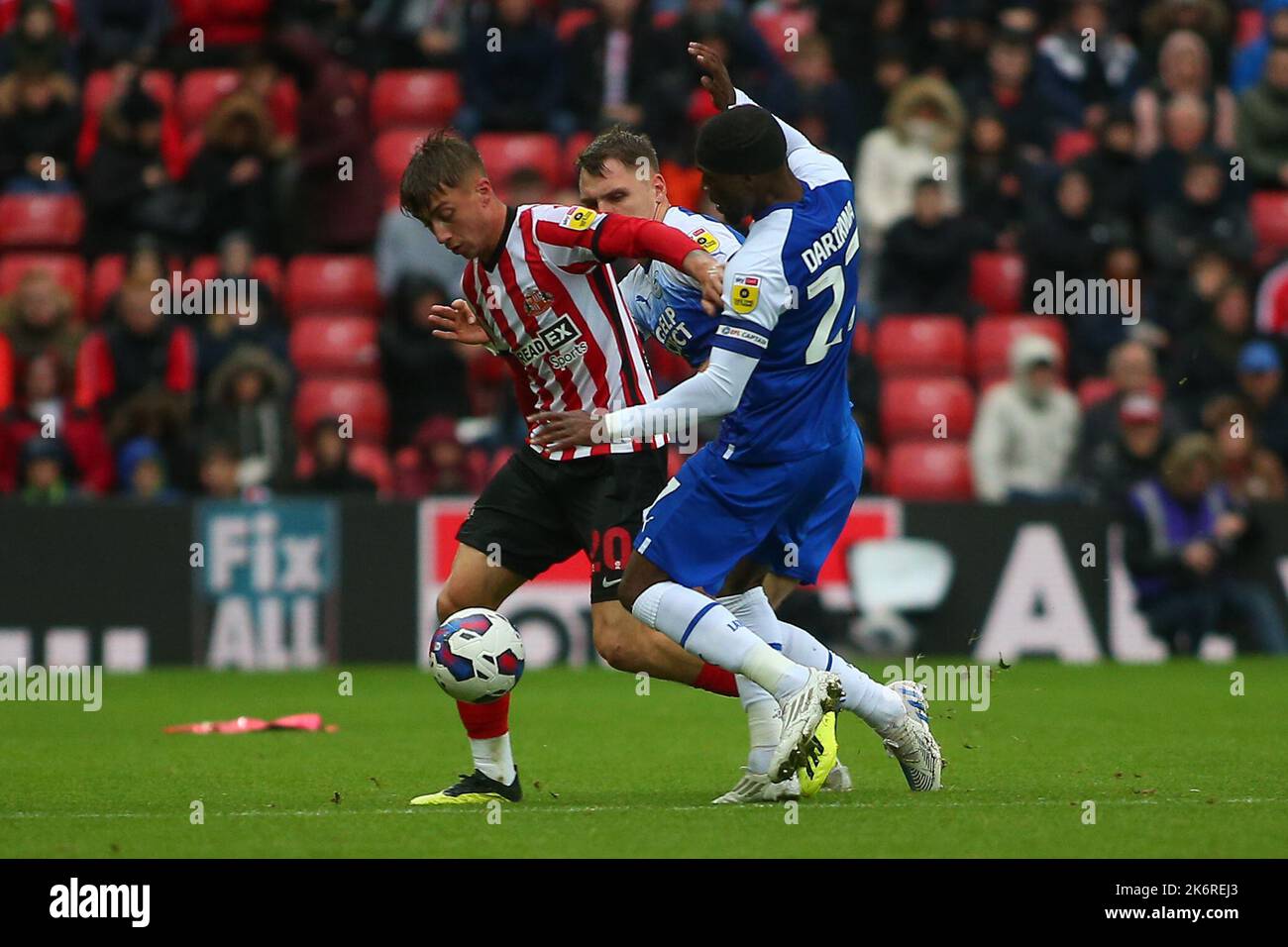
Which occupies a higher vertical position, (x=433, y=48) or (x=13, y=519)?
(x=433, y=48)

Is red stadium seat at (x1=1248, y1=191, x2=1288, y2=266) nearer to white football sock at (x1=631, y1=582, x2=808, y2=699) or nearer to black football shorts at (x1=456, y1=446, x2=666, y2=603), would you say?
black football shorts at (x1=456, y1=446, x2=666, y2=603)

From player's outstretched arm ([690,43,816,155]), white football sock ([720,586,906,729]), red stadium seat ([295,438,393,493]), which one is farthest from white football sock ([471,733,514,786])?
red stadium seat ([295,438,393,493])

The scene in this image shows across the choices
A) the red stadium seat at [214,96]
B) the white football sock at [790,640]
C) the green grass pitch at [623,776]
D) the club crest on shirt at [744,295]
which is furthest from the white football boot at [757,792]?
the red stadium seat at [214,96]

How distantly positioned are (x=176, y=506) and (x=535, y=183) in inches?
129

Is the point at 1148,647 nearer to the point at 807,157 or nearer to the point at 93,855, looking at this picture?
the point at 807,157

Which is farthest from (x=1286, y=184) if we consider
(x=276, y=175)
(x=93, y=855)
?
(x=93, y=855)

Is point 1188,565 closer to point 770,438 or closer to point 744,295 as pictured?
point 770,438

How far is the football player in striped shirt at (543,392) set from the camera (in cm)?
761

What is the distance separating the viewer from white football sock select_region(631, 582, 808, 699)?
23.0 ft

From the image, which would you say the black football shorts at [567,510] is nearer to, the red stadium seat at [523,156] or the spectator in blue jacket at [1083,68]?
the red stadium seat at [523,156]

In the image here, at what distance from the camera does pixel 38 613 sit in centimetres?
1398

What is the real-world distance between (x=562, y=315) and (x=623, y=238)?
1.60ft

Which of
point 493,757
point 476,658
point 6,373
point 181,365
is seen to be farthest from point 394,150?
point 476,658

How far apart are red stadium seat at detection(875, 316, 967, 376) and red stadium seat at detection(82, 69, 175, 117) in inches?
229
